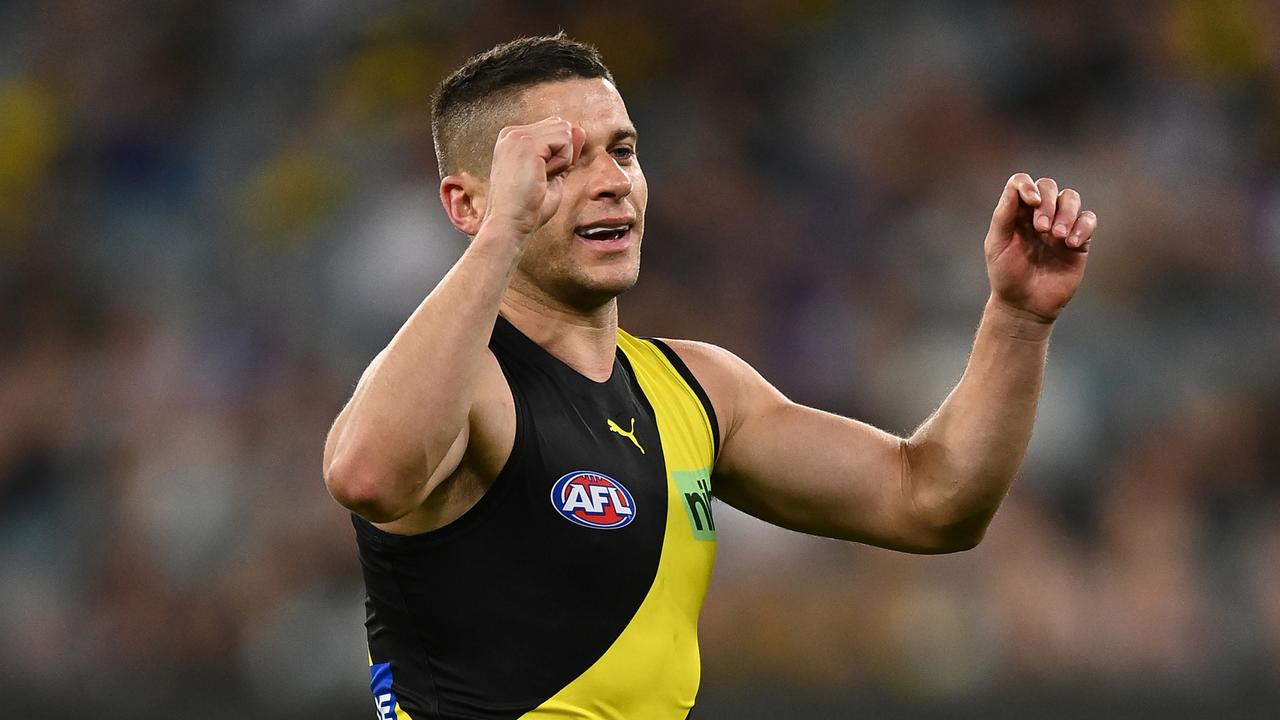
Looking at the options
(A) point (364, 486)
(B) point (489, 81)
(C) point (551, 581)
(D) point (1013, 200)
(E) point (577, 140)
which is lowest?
(C) point (551, 581)

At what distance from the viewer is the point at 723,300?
9.15 meters

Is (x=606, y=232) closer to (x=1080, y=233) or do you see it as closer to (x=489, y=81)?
(x=489, y=81)

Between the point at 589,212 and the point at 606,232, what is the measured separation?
83 millimetres

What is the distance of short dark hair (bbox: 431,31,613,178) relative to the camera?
13.6 ft

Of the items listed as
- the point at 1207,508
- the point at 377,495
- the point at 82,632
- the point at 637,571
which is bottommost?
the point at 82,632

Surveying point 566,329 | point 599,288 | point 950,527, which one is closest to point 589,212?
point 599,288

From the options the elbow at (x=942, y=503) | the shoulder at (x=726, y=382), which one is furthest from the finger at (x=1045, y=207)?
the shoulder at (x=726, y=382)

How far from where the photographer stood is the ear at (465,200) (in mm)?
4211

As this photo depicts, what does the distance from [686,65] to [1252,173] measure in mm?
3338

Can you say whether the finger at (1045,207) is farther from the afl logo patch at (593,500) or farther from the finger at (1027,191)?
the afl logo patch at (593,500)

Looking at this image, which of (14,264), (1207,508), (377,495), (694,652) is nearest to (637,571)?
(694,652)

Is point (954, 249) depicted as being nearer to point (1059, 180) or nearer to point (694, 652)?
point (1059, 180)

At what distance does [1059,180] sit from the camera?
921 cm

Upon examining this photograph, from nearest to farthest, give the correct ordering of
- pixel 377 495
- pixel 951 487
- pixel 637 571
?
pixel 377 495, pixel 637 571, pixel 951 487
